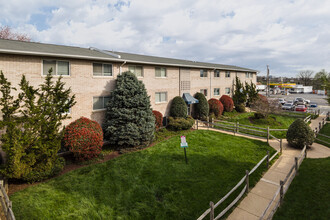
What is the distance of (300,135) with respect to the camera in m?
14.6

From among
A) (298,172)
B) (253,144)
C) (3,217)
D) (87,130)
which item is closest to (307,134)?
(253,144)

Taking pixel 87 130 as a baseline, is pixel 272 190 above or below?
below

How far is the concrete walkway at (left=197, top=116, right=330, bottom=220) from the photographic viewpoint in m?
7.44

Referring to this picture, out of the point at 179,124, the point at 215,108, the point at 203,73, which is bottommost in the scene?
the point at 179,124

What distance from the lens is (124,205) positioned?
25.6 feet

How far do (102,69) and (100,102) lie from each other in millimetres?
A: 2801

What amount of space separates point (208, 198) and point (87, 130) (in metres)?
8.30

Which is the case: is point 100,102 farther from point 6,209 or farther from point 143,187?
point 6,209

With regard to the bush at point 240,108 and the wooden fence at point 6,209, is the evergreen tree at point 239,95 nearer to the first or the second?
the bush at point 240,108

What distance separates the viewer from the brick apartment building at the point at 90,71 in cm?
1125

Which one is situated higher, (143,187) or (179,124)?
(179,124)

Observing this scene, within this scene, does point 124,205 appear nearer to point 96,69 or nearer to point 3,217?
point 3,217

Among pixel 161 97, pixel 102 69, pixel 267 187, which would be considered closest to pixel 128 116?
pixel 102 69

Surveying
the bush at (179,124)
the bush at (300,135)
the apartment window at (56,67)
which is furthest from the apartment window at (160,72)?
the bush at (300,135)
